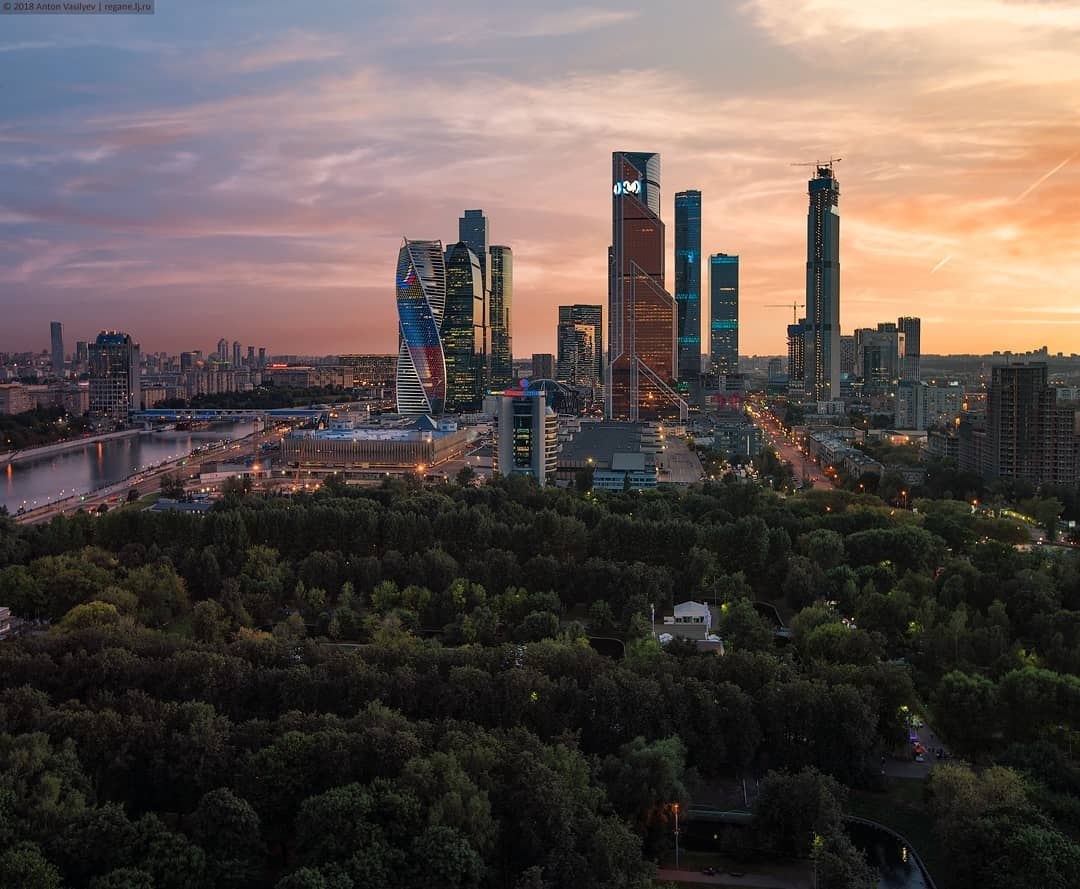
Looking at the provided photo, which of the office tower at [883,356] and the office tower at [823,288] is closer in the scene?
the office tower at [823,288]

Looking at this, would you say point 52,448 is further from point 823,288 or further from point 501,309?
point 823,288

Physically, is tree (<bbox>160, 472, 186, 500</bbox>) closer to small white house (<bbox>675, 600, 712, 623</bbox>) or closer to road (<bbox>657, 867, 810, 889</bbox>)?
small white house (<bbox>675, 600, 712, 623</bbox>)

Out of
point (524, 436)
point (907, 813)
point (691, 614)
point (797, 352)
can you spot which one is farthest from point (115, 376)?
point (907, 813)

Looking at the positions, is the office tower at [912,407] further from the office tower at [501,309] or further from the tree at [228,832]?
the tree at [228,832]

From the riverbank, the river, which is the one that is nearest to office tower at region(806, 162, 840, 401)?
the river

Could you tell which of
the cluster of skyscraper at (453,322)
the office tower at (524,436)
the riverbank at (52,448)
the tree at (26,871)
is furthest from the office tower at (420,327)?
the tree at (26,871)

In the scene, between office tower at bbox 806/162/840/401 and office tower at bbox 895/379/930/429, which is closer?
office tower at bbox 895/379/930/429
